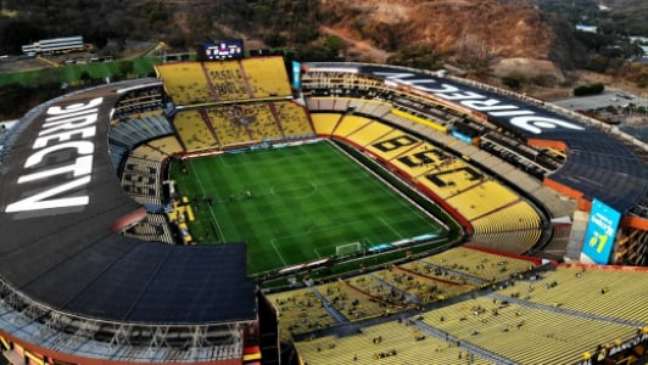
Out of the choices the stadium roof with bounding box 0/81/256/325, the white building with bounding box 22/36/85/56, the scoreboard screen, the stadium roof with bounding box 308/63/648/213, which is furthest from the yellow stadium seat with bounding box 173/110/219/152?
the white building with bounding box 22/36/85/56

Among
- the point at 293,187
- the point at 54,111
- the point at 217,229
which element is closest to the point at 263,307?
the point at 217,229

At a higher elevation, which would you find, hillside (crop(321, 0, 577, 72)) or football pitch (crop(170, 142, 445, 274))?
hillside (crop(321, 0, 577, 72))

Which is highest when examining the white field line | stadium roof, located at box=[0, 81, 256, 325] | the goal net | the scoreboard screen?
the scoreboard screen

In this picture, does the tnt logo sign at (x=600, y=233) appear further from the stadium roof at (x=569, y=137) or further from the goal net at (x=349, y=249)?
the goal net at (x=349, y=249)

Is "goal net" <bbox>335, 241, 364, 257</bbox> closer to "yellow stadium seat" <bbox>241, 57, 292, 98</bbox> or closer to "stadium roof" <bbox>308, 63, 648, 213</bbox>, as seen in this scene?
"stadium roof" <bbox>308, 63, 648, 213</bbox>

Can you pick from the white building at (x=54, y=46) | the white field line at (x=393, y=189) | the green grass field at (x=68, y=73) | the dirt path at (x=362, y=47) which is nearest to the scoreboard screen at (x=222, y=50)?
the green grass field at (x=68, y=73)

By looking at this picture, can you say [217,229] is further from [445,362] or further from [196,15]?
[196,15]
